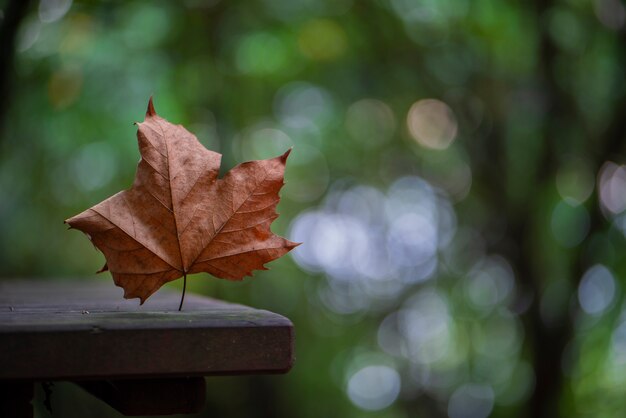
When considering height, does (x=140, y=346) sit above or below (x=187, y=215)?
below

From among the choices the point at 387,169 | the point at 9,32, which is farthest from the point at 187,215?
the point at 387,169

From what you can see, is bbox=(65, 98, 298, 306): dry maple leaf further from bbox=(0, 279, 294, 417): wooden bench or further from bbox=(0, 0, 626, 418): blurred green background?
bbox=(0, 0, 626, 418): blurred green background

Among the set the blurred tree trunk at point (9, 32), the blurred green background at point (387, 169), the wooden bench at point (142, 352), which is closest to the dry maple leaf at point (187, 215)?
the wooden bench at point (142, 352)

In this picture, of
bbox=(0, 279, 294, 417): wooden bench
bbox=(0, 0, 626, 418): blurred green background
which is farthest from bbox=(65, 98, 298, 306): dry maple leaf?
bbox=(0, 0, 626, 418): blurred green background

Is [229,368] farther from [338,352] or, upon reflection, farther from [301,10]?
[338,352]

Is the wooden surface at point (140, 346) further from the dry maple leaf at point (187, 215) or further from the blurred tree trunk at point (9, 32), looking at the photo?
the blurred tree trunk at point (9, 32)

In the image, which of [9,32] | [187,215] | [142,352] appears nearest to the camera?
[142,352]

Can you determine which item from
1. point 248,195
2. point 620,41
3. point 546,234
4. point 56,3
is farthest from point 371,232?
point 248,195

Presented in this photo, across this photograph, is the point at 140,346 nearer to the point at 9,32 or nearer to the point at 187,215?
the point at 187,215
